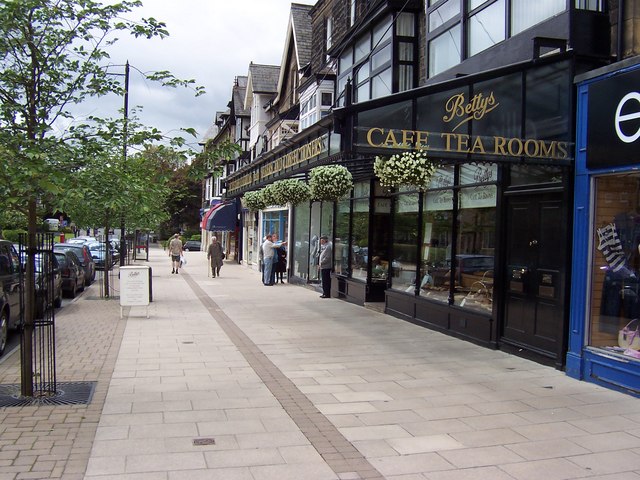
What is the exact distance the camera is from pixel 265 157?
56.0ft

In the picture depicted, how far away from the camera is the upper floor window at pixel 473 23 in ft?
28.0

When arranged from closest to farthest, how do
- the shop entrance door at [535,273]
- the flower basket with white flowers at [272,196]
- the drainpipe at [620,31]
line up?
the drainpipe at [620,31] → the shop entrance door at [535,273] → the flower basket with white flowers at [272,196]

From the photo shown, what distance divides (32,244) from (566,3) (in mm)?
7140

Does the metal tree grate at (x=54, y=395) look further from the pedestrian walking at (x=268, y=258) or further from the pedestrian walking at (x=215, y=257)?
the pedestrian walking at (x=215, y=257)

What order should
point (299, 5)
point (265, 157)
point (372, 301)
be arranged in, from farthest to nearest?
point (299, 5) < point (265, 157) < point (372, 301)

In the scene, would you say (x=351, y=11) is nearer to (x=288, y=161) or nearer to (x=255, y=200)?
(x=288, y=161)

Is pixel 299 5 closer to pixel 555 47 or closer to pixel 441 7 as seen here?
pixel 441 7

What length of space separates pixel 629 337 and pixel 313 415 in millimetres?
3887

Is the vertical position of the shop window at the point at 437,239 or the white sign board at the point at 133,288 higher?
the shop window at the point at 437,239

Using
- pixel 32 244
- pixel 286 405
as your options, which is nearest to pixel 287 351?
pixel 286 405

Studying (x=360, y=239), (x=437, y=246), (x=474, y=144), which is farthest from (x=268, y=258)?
(x=474, y=144)

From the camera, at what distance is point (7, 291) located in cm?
960

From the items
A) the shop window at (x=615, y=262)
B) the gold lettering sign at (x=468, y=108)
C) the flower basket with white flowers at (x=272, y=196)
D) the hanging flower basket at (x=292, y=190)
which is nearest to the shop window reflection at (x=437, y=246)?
the gold lettering sign at (x=468, y=108)

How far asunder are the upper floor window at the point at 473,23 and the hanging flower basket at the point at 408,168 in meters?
2.75
